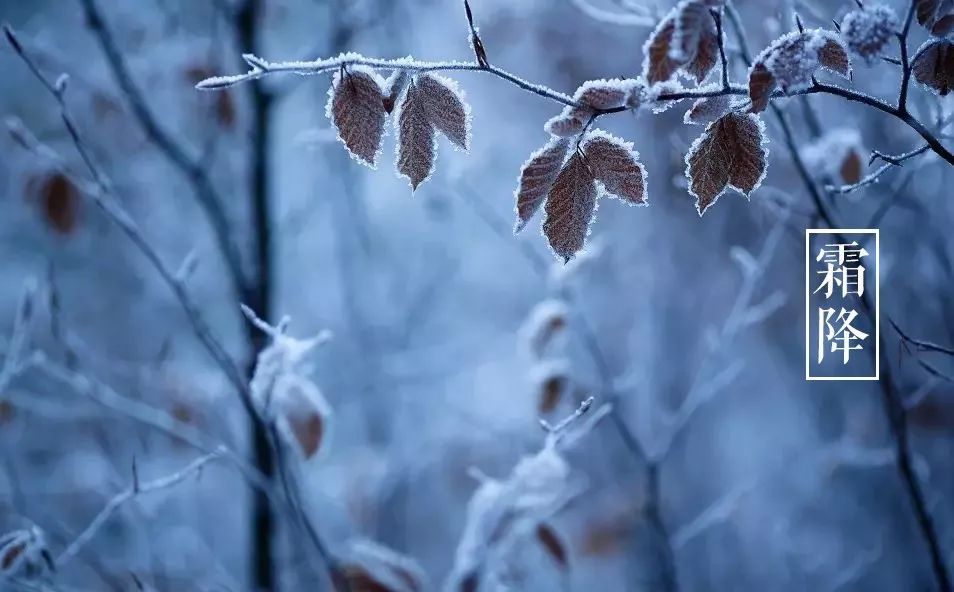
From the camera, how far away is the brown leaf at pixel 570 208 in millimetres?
740

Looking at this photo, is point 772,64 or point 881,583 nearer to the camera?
point 772,64

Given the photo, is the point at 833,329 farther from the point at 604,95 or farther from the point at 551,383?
the point at 604,95

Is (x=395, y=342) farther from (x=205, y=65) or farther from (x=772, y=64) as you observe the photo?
(x=772, y=64)

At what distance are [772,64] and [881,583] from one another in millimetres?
4296

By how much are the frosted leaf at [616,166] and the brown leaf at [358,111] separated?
233 millimetres

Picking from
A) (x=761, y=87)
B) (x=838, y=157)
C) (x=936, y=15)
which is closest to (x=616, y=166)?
(x=761, y=87)

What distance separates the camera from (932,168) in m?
2.06

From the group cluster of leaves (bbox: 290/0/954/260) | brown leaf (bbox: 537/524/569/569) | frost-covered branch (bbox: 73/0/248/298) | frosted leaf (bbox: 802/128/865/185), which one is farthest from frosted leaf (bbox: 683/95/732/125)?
frost-covered branch (bbox: 73/0/248/298)

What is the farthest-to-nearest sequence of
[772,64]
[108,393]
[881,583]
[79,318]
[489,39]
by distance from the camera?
[79,318] → [881,583] → [489,39] → [108,393] → [772,64]

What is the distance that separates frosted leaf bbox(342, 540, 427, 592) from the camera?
1355 millimetres

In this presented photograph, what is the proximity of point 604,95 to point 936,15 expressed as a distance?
37 centimetres

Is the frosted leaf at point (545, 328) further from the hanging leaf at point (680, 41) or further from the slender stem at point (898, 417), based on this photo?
the hanging leaf at point (680, 41)

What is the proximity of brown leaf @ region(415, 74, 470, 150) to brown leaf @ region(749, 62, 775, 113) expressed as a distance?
0.30 meters

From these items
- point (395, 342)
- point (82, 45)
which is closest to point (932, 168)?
point (395, 342)
